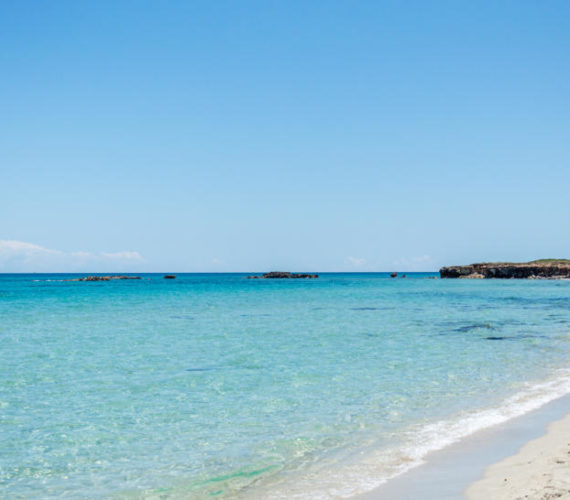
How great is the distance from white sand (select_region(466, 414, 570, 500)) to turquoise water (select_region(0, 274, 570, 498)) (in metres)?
1.20

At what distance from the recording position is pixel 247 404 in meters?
11.2

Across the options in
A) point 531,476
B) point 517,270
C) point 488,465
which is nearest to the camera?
point 531,476

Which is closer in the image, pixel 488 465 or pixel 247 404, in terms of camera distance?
pixel 488 465

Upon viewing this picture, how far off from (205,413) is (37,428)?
3.09 metres

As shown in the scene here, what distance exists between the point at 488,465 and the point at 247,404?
535 cm

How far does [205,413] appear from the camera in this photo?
34.4 feet

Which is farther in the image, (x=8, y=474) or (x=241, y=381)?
(x=241, y=381)

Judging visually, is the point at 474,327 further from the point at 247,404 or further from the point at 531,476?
the point at 531,476

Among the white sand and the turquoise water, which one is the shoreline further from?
the turquoise water

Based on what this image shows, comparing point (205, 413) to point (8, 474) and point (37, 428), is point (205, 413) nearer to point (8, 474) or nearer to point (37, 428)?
point (37, 428)

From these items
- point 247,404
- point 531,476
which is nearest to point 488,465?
point 531,476

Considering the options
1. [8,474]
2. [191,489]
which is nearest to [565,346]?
[191,489]

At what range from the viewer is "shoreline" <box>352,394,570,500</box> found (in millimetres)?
6281

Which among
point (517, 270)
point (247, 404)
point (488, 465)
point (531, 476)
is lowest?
point (247, 404)
